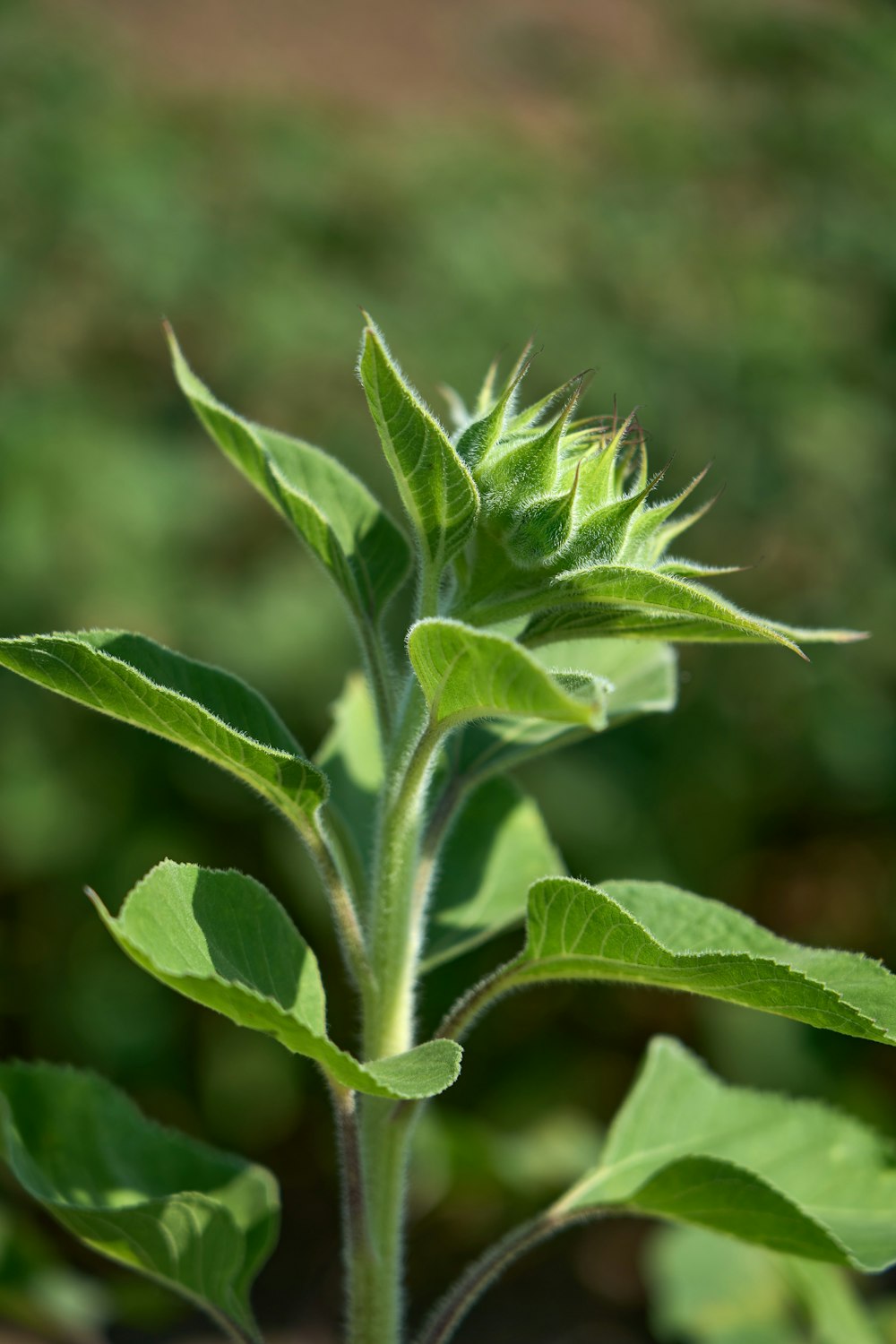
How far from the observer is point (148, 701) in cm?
93

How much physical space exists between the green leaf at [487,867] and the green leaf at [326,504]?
1.03 feet

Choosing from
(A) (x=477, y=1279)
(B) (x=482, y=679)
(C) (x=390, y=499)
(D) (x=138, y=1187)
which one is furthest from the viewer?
(C) (x=390, y=499)

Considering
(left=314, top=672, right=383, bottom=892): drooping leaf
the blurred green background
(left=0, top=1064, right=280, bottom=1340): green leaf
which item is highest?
(left=314, top=672, right=383, bottom=892): drooping leaf

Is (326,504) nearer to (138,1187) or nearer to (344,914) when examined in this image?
(344,914)

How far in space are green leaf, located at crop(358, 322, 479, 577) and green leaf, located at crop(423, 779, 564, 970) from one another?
1.53 feet

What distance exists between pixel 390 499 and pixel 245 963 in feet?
11.9

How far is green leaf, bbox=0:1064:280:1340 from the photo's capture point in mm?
1109

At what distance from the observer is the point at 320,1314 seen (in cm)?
384

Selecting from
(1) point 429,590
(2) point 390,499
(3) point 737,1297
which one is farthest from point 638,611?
(2) point 390,499

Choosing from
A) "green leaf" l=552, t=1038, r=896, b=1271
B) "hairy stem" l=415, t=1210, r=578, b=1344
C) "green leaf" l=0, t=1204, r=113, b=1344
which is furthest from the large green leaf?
"green leaf" l=0, t=1204, r=113, b=1344

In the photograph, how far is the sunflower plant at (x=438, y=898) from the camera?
91 centimetres

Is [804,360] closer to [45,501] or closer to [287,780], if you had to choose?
[45,501]

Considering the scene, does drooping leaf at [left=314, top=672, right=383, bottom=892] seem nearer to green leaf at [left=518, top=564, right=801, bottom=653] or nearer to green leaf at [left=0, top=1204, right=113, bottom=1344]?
green leaf at [left=518, top=564, right=801, bottom=653]

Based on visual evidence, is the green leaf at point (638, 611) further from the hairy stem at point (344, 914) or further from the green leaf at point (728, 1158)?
the green leaf at point (728, 1158)
